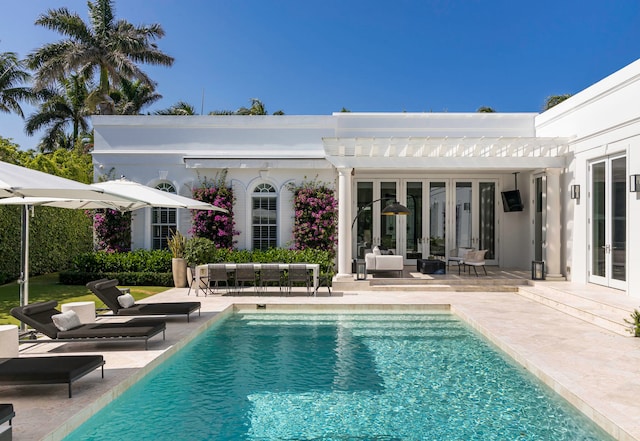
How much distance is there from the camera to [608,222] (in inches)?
472

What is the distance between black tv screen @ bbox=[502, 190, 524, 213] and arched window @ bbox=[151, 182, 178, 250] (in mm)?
12135

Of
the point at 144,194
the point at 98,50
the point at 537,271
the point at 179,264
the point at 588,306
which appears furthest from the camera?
the point at 98,50


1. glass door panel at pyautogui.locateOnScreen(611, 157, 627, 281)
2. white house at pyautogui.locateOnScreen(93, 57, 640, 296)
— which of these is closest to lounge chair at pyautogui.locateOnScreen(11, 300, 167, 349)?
white house at pyautogui.locateOnScreen(93, 57, 640, 296)

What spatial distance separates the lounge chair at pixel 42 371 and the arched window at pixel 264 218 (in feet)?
37.8

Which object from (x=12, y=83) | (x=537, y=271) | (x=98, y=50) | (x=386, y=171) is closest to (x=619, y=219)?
(x=537, y=271)

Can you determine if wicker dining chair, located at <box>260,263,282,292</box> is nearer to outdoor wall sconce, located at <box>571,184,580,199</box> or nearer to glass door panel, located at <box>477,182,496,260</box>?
outdoor wall sconce, located at <box>571,184,580,199</box>

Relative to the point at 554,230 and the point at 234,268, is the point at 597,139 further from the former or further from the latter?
the point at 234,268

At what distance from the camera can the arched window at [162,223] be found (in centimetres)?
1731

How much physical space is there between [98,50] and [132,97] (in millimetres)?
11413

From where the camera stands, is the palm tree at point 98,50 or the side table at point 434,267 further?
the palm tree at point 98,50

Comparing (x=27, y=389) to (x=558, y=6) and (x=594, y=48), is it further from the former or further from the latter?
(x=594, y=48)

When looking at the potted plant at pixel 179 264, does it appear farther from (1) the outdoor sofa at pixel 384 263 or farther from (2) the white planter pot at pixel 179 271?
(1) the outdoor sofa at pixel 384 263

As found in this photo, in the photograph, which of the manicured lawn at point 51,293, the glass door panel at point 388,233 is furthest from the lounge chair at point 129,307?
the glass door panel at point 388,233

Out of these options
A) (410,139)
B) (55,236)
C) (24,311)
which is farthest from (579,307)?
(55,236)
